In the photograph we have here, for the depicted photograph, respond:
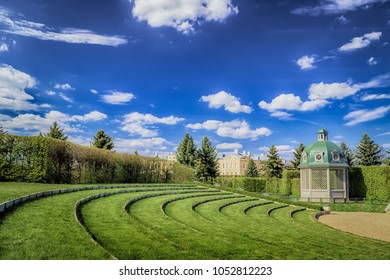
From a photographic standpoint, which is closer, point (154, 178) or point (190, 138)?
point (154, 178)

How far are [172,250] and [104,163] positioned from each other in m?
19.0

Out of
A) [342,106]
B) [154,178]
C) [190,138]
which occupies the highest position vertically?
[190,138]

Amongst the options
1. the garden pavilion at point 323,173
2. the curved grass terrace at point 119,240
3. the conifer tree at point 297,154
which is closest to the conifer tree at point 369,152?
the conifer tree at point 297,154

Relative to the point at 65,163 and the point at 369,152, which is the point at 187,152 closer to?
the point at 369,152

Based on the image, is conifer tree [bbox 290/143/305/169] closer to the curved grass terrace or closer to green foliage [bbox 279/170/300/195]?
green foliage [bbox 279/170/300/195]

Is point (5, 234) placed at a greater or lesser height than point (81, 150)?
lesser

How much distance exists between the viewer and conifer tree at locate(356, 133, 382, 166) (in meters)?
37.5

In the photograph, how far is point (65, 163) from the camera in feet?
65.2

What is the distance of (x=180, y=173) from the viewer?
32344 mm

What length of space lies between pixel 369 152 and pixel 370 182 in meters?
11.9

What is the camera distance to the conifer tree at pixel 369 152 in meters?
37.5
